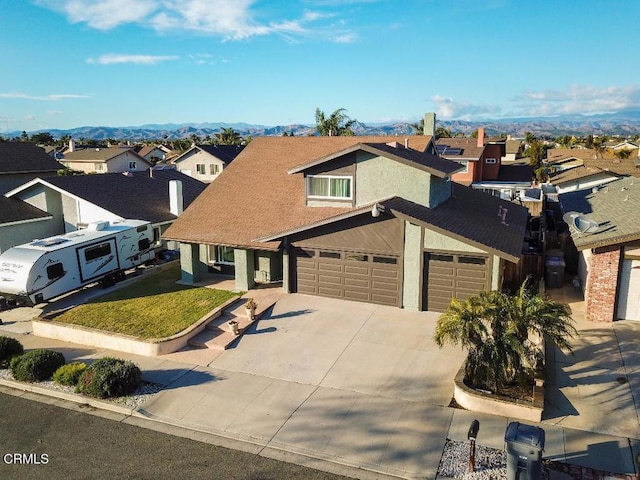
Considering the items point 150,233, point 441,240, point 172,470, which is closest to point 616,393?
point 441,240

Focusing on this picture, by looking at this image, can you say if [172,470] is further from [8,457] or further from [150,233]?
[150,233]

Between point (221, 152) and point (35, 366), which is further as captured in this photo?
point (221, 152)

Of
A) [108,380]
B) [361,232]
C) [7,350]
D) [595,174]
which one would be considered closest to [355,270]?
[361,232]

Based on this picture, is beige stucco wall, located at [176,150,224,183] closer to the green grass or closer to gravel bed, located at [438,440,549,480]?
the green grass

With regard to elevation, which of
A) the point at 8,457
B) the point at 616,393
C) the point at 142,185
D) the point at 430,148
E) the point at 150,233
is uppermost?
the point at 430,148

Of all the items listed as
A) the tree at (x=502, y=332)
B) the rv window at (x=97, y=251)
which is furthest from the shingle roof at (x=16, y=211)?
the tree at (x=502, y=332)

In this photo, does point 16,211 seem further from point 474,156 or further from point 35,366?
point 474,156
